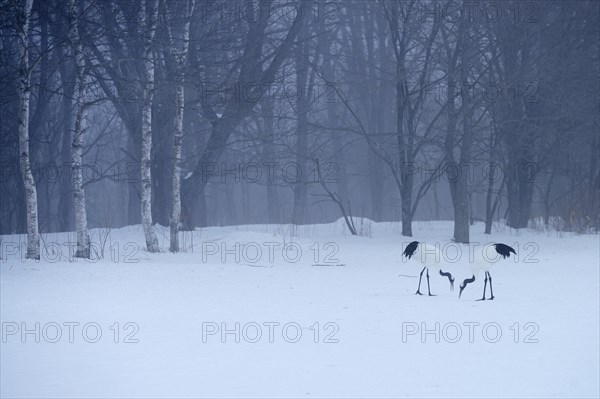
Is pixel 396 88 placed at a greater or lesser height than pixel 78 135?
greater

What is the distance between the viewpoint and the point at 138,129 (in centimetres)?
2398

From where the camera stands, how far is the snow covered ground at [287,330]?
706cm

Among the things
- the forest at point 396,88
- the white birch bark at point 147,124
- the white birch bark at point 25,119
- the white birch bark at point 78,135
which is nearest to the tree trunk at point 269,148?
the forest at point 396,88

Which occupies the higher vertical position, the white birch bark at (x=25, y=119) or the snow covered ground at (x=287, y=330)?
the white birch bark at (x=25, y=119)

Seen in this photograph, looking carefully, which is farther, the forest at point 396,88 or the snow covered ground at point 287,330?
the forest at point 396,88

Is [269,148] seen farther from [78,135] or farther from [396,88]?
[78,135]

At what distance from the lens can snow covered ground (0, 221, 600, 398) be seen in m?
7.06

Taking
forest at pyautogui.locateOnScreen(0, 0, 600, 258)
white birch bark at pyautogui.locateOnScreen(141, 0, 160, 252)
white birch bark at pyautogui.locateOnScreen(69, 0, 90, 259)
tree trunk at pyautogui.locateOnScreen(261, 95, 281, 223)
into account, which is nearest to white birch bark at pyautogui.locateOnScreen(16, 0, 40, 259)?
white birch bark at pyautogui.locateOnScreen(69, 0, 90, 259)

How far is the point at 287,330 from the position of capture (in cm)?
934

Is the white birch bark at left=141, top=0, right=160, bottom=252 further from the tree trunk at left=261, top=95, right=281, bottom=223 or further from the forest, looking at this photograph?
the tree trunk at left=261, top=95, right=281, bottom=223

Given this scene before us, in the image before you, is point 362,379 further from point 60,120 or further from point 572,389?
point 60,120

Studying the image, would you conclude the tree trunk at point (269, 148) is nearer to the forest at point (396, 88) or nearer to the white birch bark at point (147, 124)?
the forest at point (396, 88)

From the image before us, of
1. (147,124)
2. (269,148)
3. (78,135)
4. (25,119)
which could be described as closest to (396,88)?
(269,148)

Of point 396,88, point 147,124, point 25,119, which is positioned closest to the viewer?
point 25,119
